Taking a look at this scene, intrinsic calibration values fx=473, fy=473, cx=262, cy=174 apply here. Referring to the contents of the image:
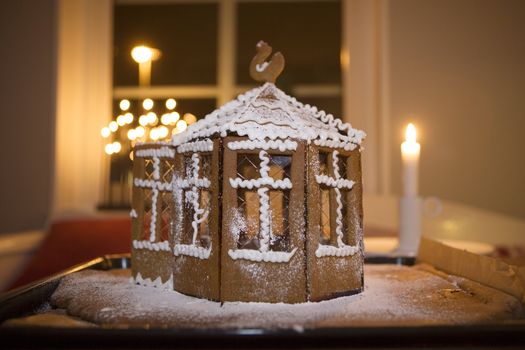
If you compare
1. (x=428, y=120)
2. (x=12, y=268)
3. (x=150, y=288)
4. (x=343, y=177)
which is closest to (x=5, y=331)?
(x=150, y=288)

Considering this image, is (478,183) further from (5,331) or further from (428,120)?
(5,331)

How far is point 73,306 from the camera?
0.57m

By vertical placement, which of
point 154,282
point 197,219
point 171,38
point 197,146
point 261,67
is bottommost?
point 154,282

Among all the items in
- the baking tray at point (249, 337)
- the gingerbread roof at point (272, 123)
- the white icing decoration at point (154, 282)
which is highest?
the gingerbread roof at point (272, 123)

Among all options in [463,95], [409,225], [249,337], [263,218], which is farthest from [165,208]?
[463,95]

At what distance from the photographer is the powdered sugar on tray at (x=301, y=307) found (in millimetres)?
479

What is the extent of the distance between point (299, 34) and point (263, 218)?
1963 mm

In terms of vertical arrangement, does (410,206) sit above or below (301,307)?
above

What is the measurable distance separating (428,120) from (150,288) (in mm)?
1709

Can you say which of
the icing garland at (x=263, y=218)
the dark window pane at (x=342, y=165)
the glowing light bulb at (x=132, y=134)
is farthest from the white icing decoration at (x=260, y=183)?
the glowing light bulb at (x=132, y=134)

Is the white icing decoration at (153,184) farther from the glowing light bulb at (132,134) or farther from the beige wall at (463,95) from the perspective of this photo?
the beige wall at (463,95)

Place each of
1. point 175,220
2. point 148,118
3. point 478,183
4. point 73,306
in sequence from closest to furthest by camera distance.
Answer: point 73,306, point 175,220, point 148,118, point 478,183

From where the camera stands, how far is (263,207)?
1.97 feet

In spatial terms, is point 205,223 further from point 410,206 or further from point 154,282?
point 410,206
